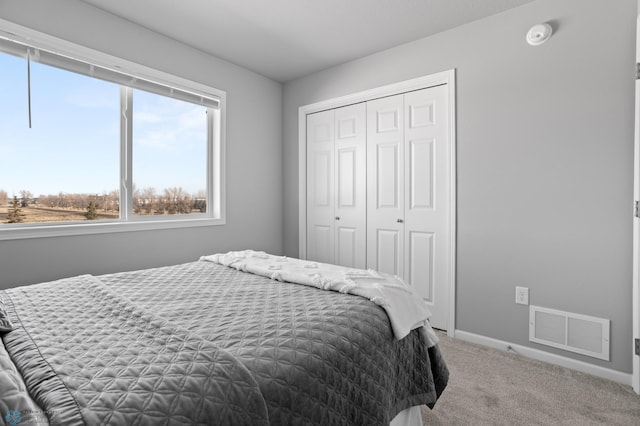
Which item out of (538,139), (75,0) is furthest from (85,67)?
(538,139)

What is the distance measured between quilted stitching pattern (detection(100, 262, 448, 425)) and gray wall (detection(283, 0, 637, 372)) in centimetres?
131

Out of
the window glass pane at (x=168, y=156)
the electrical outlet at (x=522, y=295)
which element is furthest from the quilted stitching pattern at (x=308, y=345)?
the window glass pane at (x=168, y=156)

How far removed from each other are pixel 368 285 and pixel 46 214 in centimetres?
229

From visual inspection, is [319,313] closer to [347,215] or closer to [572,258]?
[572,258]

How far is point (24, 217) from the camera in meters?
2.27

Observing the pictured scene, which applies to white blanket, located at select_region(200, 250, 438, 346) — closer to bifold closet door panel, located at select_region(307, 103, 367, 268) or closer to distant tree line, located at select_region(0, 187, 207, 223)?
distant tree line, located at select_region(0, 187, 207, 223)

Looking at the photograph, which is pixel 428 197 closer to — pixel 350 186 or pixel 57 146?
pixel 350 186

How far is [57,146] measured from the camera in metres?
2.42

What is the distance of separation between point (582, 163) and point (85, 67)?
3.47 metres

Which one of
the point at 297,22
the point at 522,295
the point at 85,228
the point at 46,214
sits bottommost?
the point at 522,295

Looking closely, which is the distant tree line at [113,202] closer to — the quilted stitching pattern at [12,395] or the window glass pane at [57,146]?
the window glass pane at [57,146]

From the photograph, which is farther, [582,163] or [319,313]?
[582,163]

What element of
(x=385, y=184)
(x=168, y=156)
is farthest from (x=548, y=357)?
(x=168, y=156)

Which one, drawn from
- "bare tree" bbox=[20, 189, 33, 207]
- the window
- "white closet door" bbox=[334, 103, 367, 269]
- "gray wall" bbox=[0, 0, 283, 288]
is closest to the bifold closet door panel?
"white closet door" bbox=[334, 103, 367, 269]
